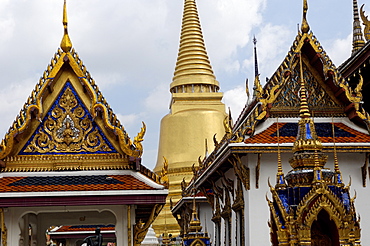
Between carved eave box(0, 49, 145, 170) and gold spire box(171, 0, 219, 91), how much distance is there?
2456cm

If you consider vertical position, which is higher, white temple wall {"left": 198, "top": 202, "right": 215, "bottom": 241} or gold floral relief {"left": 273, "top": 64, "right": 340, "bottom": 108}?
gold floral relief {"left": 273, "top": 64, "right": 340, "bottom": 108}

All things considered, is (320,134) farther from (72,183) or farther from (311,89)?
(72,183)

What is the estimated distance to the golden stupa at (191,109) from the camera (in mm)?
34625

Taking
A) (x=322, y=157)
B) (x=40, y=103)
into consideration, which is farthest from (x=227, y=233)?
(x=322, y=157)

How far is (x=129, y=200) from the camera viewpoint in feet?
32.5

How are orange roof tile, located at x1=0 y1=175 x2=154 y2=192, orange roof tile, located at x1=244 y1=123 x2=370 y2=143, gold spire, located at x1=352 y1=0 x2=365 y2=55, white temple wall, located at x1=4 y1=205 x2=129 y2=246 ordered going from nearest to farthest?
orange roof tile, located at x1=0 y1=175 x2=154 y2=192 < white temple wall, located at x1=4 y1=205 x2=129 y2=246 < orange roof tile, located at x1=244 y1=123 x2=370 y2=143 < gold spire, located at x1=352 y1=0 x2=365 y2=55

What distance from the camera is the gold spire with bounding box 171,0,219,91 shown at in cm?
3572

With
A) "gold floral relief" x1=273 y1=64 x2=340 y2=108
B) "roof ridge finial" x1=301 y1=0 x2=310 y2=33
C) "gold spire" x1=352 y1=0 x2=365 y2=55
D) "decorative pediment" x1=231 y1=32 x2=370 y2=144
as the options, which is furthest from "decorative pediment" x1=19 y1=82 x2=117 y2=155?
"gold spire" x1=352 y1=0 x2=365 y2=55

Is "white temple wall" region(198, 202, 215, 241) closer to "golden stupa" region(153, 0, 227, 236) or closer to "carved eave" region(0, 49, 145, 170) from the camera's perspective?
"carved eave" region(0, 49, 145, 170)

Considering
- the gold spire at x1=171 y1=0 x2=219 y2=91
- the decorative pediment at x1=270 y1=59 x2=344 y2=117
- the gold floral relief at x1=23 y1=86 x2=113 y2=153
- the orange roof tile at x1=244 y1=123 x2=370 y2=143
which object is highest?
the gold spire at x1=171 y1=0 x2=219 y2=91

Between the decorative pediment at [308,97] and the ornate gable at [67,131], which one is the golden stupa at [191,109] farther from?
the ornate gable at [67,131]

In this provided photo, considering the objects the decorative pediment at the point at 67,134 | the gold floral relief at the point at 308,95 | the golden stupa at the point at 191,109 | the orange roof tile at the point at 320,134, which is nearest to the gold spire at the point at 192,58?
the golden stupa at the point at 191,109

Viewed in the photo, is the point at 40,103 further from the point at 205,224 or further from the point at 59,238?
the point at 205,224

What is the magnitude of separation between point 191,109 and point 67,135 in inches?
976
